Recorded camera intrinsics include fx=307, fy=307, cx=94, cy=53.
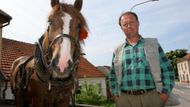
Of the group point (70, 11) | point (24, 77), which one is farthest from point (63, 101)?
point (70, 11)

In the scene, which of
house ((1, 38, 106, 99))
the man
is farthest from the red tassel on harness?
house ((1, 38, 106, 99))

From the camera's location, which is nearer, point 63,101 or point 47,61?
point 47,61

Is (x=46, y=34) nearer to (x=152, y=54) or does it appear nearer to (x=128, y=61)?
(x=128, y=61)

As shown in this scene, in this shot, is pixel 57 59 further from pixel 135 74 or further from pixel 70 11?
pixel 135 74

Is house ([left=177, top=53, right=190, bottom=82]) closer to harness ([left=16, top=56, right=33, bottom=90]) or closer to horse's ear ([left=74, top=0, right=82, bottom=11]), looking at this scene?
harness ([left=16, top=56, right=33, bottom=90])

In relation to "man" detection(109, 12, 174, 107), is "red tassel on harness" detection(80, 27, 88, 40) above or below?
above

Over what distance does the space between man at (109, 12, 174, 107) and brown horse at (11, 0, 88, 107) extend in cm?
54

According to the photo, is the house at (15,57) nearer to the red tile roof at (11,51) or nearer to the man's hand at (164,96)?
the red tile roof at (11,51)

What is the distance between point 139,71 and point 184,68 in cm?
9953

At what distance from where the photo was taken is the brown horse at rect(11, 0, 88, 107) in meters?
3.32

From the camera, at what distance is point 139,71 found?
3.69m

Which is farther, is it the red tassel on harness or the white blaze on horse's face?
the red tassel on harness

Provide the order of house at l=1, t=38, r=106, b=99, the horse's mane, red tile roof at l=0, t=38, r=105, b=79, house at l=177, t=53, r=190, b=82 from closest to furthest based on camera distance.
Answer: the horse's mane < house at l=1, t=38, r=106, b=99 < red tile roof at l=0, t=38, r=105, b=79 < house at l=177, t=53, r=190, b=82

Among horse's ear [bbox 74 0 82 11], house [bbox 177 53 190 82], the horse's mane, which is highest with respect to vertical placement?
house [bbox 177 53 190 82]
